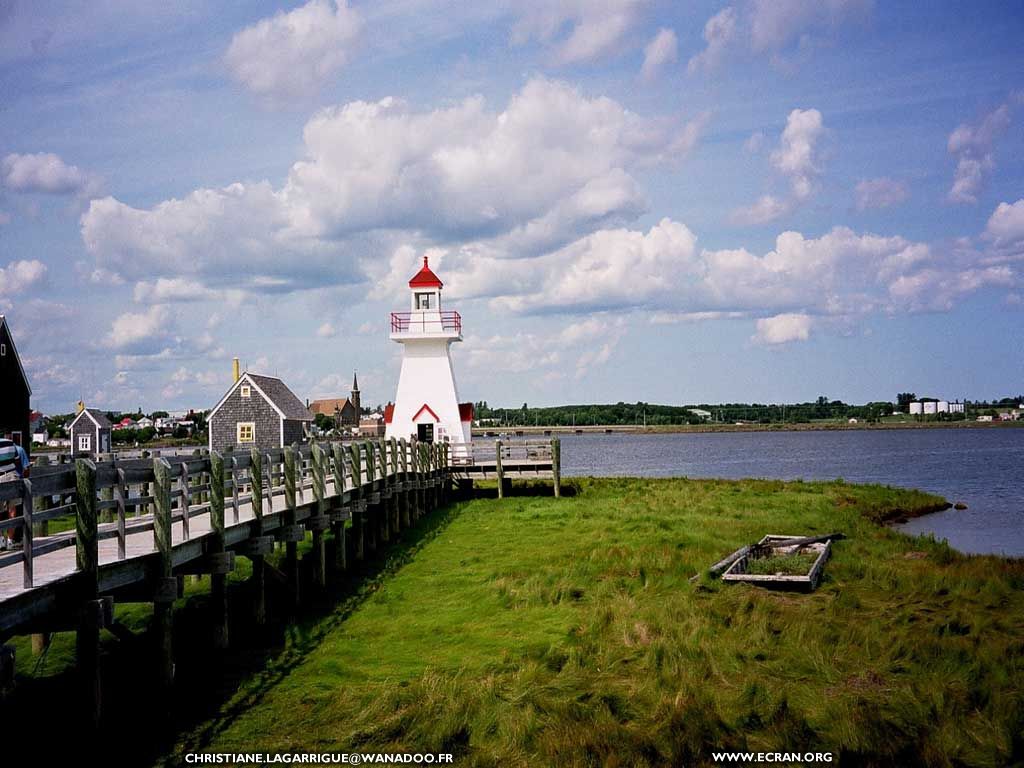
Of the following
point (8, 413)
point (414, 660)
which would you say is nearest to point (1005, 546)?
point (414, 660)

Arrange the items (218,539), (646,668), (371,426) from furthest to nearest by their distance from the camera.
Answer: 1. (371,426)
2. (218,539)
3. (646,668)

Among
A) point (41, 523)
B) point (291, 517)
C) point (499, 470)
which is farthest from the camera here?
point (499, 470)

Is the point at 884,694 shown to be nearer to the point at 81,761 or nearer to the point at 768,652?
the point at 768,652

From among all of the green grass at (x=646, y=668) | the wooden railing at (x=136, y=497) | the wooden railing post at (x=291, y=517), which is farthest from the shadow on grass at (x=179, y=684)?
the wooden railing at (x=136, y=497)

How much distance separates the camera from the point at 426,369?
1496 inches

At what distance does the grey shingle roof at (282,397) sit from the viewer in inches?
1953

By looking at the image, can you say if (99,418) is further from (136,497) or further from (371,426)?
(371,426)

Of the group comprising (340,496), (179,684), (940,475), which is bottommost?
(940,475)

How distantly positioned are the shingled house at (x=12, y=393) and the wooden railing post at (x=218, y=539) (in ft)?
85.5

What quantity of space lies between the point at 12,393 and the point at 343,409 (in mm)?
124667

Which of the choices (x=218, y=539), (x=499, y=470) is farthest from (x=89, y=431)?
(x=218, y=539)

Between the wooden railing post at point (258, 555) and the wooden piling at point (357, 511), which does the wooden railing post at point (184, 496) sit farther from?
the wooden piling at point (357, 511)

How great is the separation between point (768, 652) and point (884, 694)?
73.6 inches

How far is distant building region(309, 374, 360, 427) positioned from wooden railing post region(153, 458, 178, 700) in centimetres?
14112
